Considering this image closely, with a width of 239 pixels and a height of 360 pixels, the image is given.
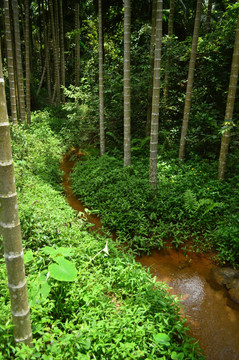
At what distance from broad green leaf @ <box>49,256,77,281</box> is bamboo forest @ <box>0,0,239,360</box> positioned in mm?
19

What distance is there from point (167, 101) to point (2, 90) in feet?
30.3

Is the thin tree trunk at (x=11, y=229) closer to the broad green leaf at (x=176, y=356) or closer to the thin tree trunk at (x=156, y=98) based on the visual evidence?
the broad green leaf at (x=176, y=356)

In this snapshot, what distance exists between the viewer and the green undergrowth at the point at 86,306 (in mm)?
2707

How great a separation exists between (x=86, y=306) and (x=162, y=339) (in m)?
1.03

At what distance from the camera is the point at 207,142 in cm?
833

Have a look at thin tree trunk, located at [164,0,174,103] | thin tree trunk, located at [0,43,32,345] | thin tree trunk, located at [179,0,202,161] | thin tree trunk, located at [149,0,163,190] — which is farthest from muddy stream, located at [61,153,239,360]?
thin tree trunk, located at [164,0,174,103]

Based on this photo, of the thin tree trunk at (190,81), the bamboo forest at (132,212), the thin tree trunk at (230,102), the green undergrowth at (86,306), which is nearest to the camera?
the green undergrowth at (86,306)

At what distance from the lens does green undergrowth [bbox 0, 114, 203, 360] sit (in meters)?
2.71

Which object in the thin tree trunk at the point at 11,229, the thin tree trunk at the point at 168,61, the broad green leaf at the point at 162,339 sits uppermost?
the thin tree trunk at the point at 168,61

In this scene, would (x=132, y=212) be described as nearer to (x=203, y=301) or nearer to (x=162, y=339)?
(x=203, y=301)

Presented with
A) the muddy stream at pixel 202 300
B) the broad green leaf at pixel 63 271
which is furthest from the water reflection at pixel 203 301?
the broad green leaf at pixel 63 271

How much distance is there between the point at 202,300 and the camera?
463 centimetres

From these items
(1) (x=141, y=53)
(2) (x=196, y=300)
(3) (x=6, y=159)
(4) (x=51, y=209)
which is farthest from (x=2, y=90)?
(1) (x=141, y=53)

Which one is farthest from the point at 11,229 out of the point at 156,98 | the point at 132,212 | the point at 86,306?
→ the point at 156,98
